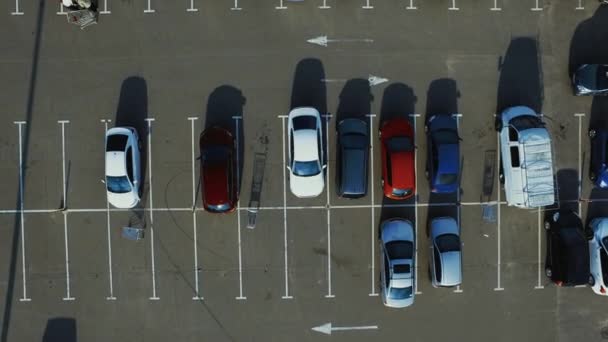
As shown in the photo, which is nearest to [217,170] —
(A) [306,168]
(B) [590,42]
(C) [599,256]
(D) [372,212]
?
(A) [306,168]

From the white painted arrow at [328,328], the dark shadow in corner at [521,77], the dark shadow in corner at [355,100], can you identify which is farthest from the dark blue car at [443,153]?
the white painted arrow at [328,328]

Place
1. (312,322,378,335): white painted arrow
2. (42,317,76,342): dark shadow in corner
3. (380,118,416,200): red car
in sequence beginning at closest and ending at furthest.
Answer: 1. (380,118,416,200): red car
2. (42,317,76,342): dark shadow in corner
3. (312,322,378,335): white painted arrow

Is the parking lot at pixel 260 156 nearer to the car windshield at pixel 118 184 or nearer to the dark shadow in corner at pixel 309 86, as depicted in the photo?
the dark shadow in corner at pixel 309 86

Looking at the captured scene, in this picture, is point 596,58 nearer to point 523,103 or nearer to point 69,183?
point 523,103

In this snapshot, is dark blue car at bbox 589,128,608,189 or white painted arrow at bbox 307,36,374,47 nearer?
dark blue car at bbox 589,128,608,189

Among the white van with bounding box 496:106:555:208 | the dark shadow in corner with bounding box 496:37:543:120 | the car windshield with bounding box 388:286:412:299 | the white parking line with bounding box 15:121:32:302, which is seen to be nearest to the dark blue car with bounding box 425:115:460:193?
the white van with bounding box 496:106:555:208

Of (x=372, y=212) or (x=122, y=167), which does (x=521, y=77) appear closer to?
(x=372, y=212)

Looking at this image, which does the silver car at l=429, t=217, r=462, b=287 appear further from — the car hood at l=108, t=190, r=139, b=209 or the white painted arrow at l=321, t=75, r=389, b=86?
the car hood at l=108, t=190, r=139, b=209
